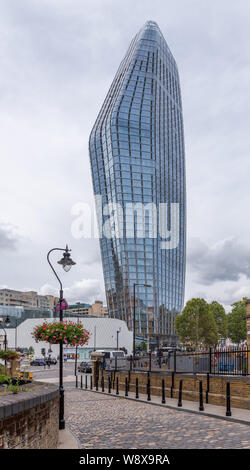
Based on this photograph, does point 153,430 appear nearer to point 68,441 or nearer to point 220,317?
point 68,441

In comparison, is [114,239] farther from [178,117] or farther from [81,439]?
[81,439]

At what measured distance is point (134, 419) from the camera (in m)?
14.8

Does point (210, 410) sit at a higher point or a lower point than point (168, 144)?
lower

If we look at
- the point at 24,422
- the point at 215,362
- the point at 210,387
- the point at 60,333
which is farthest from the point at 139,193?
the point at 24,422

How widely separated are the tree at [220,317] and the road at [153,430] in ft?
286

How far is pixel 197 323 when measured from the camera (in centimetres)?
8906

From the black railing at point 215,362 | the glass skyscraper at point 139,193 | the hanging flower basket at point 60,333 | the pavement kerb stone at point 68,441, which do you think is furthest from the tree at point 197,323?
the pavement kerb stone at point 68,441

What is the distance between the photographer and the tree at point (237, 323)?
A: 10781cm

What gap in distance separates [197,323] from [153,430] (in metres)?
79.2

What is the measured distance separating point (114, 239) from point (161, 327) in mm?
29936

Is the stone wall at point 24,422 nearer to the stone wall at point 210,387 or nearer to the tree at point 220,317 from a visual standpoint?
the stone wall at point 210,387

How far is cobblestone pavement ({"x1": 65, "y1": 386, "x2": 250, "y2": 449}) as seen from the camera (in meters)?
10.2

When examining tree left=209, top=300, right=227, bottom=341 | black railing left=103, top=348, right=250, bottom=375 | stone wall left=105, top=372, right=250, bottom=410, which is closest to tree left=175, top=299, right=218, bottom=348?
tree left=209, top=300, right=227, bottom=341
